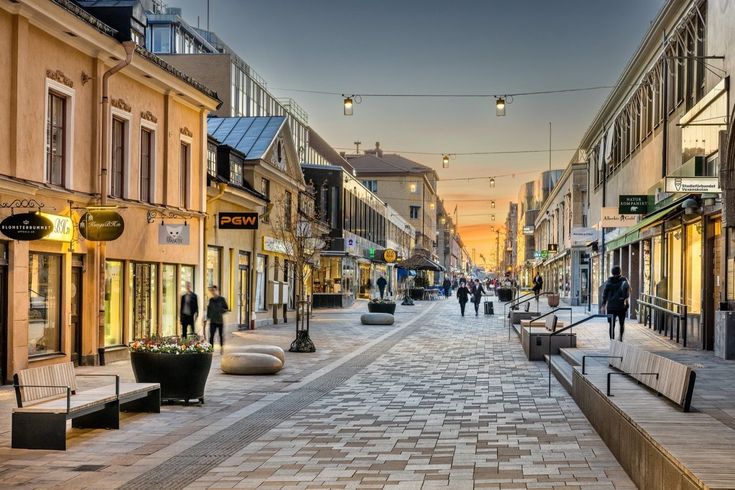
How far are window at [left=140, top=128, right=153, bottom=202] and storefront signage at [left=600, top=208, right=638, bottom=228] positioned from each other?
15710mm

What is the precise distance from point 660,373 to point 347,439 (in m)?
3.44

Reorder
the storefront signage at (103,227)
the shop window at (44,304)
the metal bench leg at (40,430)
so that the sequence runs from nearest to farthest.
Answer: the metal bench leg at (40,430)
the shop window at (44,304)
the storefront signage at (103,227)

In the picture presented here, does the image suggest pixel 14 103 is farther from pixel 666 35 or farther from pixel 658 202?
pixel 666 35

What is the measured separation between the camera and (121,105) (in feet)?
66.0

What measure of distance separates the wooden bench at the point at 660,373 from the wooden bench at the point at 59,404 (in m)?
5.62

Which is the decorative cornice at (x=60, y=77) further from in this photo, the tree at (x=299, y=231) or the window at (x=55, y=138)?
the tree at (x=299, y=231)

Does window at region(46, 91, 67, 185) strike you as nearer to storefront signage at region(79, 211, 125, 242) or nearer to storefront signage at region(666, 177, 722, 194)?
storefront signage at region(79, 211, 125, 242)

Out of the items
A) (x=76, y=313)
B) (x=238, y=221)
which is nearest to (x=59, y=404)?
(x=76, y=313)

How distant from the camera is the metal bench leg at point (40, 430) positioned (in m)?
9.61

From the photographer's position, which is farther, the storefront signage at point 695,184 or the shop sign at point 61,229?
the storefront signage at point 695,184

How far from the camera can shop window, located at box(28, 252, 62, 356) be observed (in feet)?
53.8

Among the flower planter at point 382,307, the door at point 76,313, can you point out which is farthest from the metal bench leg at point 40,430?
the flower planter at point 382,307

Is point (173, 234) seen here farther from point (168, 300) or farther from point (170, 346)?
point (170, 346)

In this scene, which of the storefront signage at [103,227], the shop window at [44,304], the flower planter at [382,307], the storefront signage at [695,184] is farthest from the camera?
the flower planter at [382,307]
